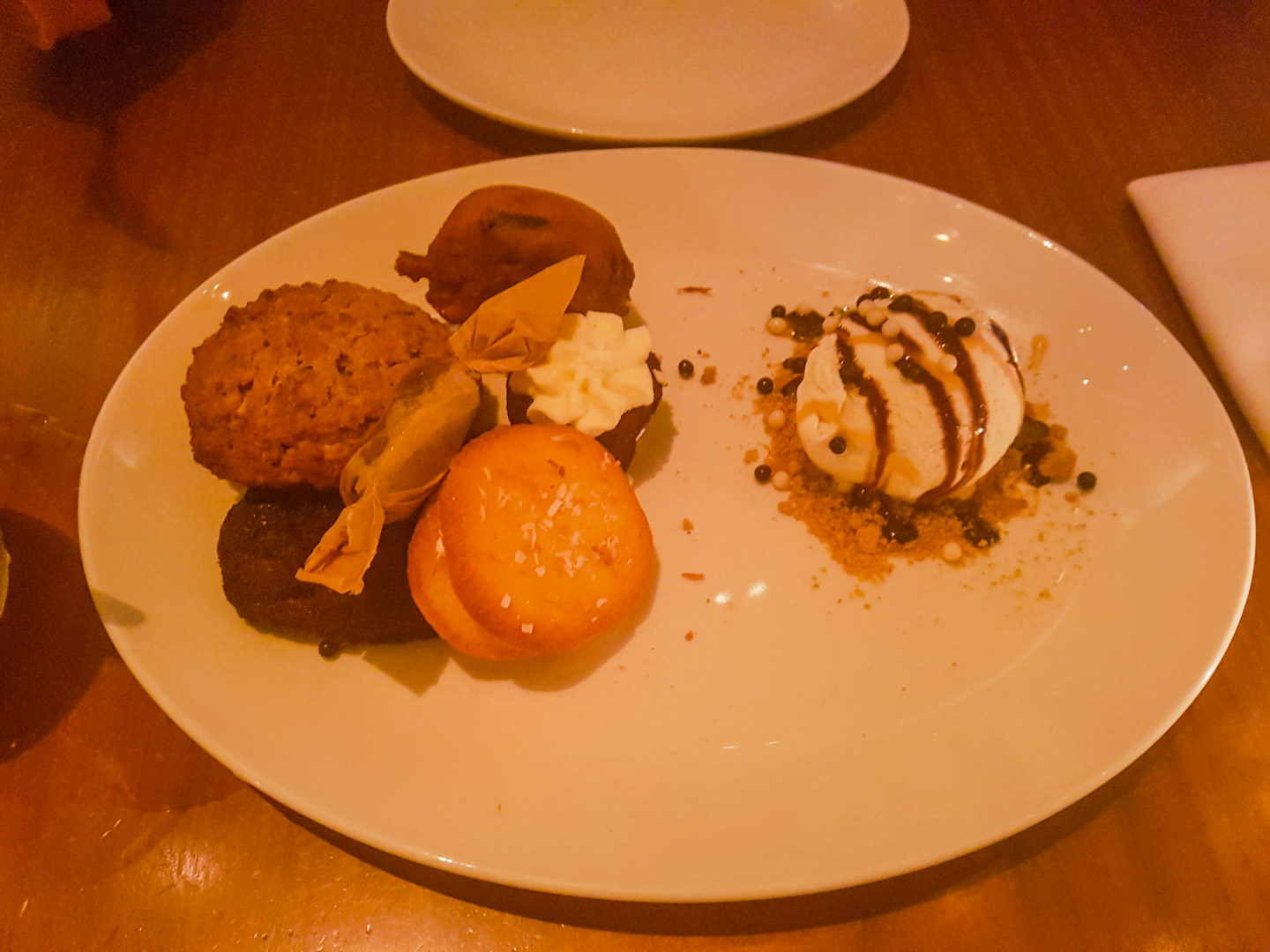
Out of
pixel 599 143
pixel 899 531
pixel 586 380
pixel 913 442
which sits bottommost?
pixel 899 531

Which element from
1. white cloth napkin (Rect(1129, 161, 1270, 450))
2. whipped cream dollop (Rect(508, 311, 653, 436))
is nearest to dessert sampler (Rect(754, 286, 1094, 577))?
whipped cream dollop (Rect(508, 311, 653, 436))

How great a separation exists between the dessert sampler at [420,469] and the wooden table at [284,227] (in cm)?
36

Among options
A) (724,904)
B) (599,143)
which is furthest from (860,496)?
(599,143)

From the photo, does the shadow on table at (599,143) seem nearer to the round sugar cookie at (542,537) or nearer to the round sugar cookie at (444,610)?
the round sugar cookie at (542,537)

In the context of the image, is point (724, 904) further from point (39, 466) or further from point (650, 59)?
point (650, 59)

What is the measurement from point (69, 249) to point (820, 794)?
2.08 meters

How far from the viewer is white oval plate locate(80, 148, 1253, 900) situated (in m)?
1.14

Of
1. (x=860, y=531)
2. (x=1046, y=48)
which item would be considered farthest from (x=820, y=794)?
(x=1046, y=48)

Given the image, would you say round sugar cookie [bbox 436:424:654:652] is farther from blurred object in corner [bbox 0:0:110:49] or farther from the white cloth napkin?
blurred object in corner [bbox 0:0:110:49]

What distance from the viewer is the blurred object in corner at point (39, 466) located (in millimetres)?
1494

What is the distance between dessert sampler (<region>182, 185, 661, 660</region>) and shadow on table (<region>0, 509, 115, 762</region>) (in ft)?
0.97

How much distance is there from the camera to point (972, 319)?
156cm

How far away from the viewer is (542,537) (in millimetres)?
1283

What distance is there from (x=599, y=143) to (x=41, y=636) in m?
1.66
